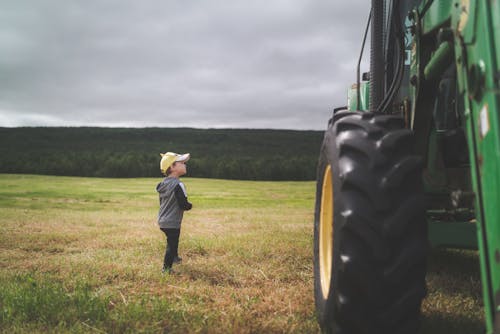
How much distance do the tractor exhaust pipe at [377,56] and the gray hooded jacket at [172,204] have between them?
2.20m

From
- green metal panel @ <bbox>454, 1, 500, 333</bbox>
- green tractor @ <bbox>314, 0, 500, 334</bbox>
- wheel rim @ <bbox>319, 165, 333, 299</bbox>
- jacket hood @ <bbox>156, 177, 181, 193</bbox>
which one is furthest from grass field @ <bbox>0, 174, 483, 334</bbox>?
green metal panel @ <bbox>454, 1, 500, 333</bbox>

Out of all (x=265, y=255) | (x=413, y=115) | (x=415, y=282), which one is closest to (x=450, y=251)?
(x=265, y=255)

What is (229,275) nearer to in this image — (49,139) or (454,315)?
(454,315)

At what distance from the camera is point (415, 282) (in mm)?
1962

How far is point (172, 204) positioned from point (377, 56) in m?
2.58

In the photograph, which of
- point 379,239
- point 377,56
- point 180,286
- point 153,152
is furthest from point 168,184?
point 153,152

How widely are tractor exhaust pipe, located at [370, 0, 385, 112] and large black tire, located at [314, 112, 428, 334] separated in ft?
5.18

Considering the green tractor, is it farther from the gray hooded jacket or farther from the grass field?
the gray hooded jacket

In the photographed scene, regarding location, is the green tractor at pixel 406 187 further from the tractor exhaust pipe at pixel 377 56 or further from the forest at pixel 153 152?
the forest at pixel 153 152

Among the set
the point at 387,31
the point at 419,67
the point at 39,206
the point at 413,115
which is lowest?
the point at 39,206

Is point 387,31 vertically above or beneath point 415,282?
above

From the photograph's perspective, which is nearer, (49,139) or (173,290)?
(173,290)

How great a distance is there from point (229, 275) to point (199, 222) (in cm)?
558

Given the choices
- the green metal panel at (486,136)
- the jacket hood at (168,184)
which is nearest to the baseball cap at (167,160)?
the jacket hood at (168,184)
